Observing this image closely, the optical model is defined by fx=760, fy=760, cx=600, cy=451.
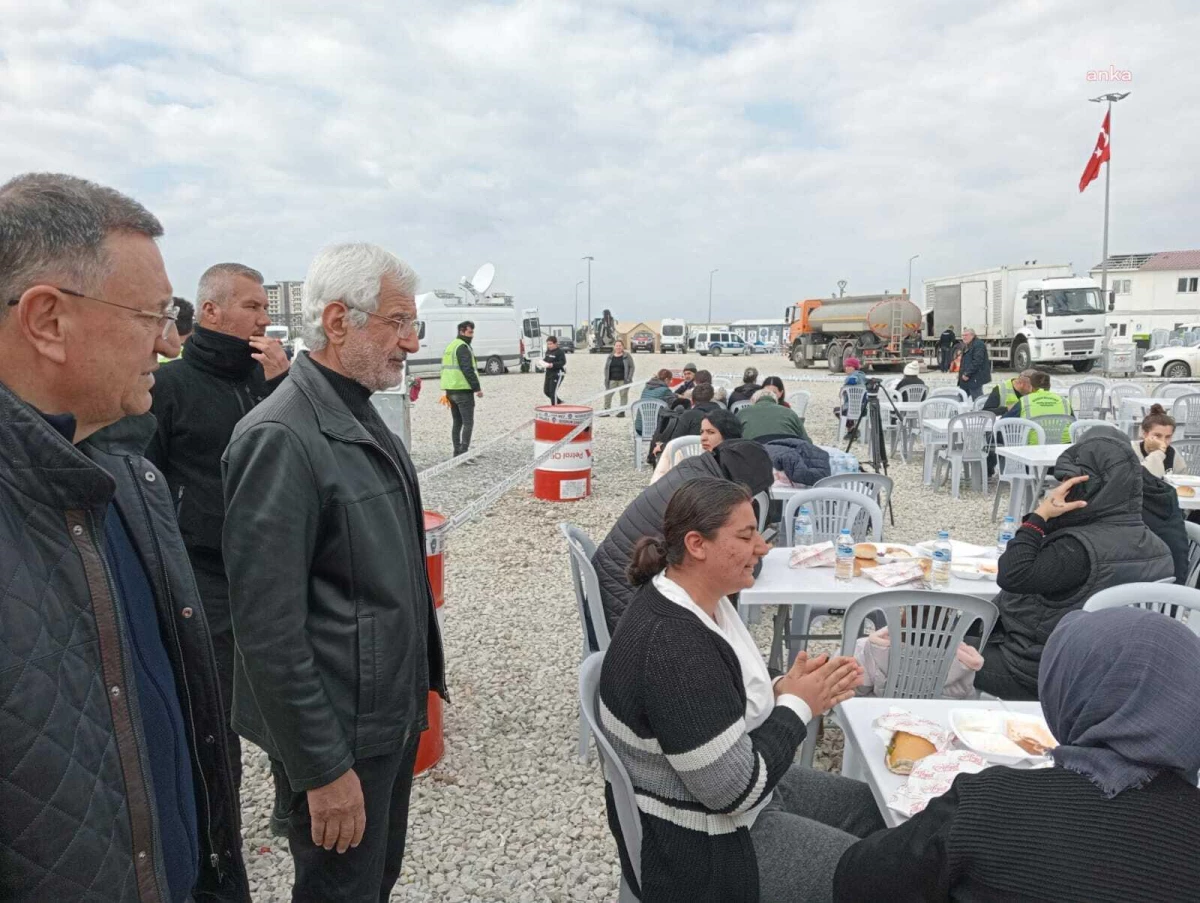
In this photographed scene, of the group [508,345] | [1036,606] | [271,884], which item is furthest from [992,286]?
[271,884]

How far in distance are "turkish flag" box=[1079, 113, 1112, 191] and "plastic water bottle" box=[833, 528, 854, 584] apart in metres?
25.3

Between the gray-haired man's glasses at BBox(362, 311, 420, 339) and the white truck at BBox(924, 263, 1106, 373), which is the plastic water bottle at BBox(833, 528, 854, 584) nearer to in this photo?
the gray-haired man's glasses at BBox(362, 311, 420, 339)

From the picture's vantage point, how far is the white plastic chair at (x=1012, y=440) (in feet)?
26.8

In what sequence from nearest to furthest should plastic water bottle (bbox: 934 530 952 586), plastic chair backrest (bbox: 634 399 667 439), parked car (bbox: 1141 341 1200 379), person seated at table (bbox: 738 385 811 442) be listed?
plastic water bottle (bbox: 934 530 952 586) < person seated at table (bbox: 738 385 811 442) < plastic chair backrest (bbox: 634 399 667 439) < parked car (bbox: 1141 341 1200 379)

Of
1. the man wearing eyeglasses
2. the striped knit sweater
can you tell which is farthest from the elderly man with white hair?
the striped knit sweater

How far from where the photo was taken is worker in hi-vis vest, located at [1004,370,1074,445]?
8.83 metres

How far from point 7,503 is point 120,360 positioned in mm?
246

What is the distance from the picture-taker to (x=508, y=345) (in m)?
30.5

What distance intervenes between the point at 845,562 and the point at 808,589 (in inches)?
11.8

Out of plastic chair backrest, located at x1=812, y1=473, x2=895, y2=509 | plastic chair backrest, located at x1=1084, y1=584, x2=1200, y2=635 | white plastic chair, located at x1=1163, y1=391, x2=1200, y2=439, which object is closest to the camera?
plastic chair backrest, located at x1=1084, y1=584, x2=1200, y2=635

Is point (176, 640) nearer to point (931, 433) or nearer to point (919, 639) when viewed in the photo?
point (919, 639)

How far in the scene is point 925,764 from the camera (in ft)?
7.13

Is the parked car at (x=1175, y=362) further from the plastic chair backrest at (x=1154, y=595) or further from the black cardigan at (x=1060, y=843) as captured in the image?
the black cardigan at (x=1060, y=843)

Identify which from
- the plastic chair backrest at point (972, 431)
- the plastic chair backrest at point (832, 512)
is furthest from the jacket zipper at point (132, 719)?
the plastic chair backrest at point (972, 431)
